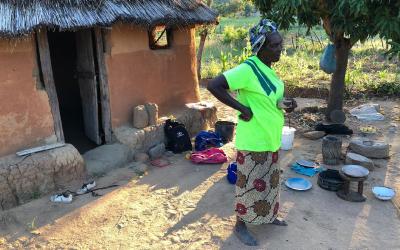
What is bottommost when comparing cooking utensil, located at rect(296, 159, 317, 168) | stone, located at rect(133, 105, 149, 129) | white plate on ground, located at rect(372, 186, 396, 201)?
white plate on ground, located at rect(372, 186, 396, 201)

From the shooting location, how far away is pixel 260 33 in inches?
122

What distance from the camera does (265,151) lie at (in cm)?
328

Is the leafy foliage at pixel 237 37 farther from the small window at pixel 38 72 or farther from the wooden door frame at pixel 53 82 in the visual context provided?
the small window at pixel 38 72

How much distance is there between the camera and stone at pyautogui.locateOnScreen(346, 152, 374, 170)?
17.5 ft

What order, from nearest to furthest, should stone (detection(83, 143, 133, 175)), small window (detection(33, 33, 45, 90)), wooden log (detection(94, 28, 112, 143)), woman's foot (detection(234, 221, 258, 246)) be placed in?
1. woman's foot (detection(234, 221, 258, 246))
2. small window (detection(33, 33, 45, 90))
3. stone (detection(83, 143, 133, 175))
4. wooden log (detection(94, 28, 112, 143))

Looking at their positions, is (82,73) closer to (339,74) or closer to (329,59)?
(329,59)

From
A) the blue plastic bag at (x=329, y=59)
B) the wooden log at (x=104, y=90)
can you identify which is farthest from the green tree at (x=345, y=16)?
the wooden log at (x=104, y=90)

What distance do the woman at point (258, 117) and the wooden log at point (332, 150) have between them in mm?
2357

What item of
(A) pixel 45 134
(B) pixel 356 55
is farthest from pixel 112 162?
(B) pixel 356 55

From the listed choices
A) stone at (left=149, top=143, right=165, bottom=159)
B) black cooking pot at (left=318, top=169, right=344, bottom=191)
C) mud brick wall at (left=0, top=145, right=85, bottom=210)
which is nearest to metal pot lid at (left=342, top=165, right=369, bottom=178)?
black cooking pot at (left=318, top=169, right=344, bottom=191)

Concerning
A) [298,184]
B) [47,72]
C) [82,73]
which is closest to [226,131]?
[298,184]

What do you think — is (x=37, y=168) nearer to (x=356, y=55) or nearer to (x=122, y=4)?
(x=122, y=4)

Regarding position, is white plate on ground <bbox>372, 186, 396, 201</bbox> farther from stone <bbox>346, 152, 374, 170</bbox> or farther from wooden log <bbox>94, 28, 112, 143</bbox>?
wooden log <bbox>94, 28, 112, 143</bbox>

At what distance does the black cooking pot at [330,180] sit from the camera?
15.5 feet
